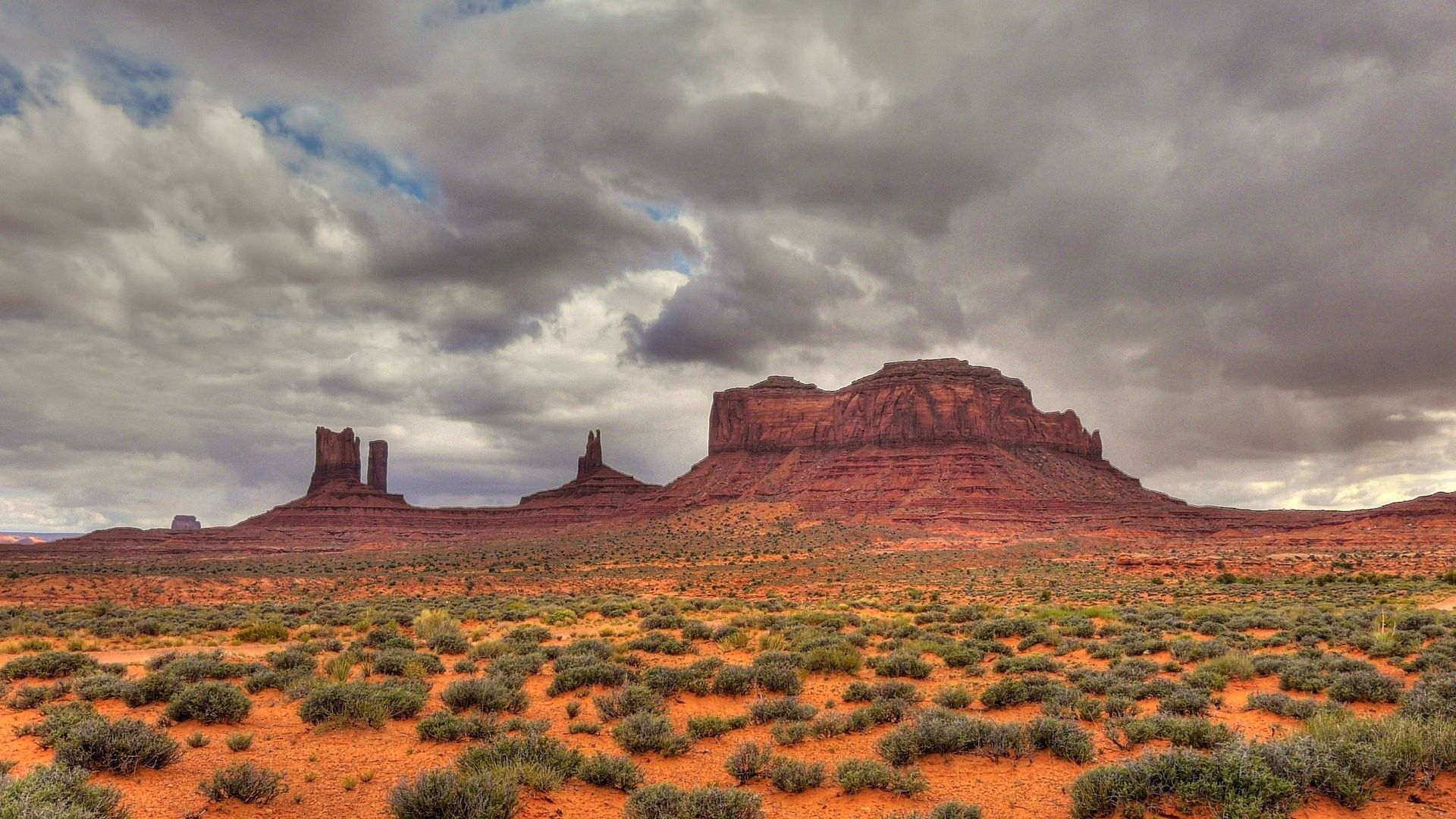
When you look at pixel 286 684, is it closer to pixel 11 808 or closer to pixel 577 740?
pixel 577 740

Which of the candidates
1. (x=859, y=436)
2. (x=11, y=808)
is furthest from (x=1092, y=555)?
(x=11, y=808)

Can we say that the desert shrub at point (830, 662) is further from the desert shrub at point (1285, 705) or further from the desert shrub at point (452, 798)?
the desert shrub at point (452, 798)

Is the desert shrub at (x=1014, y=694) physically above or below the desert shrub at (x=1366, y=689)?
below

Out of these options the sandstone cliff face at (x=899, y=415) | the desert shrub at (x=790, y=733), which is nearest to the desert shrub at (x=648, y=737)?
the desert shrub at (x=790, y=733)

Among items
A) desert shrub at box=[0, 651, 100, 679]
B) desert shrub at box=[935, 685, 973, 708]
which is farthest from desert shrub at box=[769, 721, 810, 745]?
desert shrub at box=[0, 651, 100, 679]

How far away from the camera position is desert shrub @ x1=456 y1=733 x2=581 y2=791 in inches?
325

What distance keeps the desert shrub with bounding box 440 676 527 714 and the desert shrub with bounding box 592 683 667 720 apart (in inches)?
51.5

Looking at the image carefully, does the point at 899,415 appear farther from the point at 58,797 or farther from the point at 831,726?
the point at 58,797

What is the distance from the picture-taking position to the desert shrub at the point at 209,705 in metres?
10.9

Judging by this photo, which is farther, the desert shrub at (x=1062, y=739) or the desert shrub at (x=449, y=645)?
the desert shrub at (x=449, y=645)

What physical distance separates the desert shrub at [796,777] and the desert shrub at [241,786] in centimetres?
563

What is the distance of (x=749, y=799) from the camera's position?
7543 mm

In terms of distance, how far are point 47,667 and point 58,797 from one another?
10634 millimetres

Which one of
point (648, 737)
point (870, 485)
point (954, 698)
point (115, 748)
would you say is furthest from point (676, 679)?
point (870, 485)
